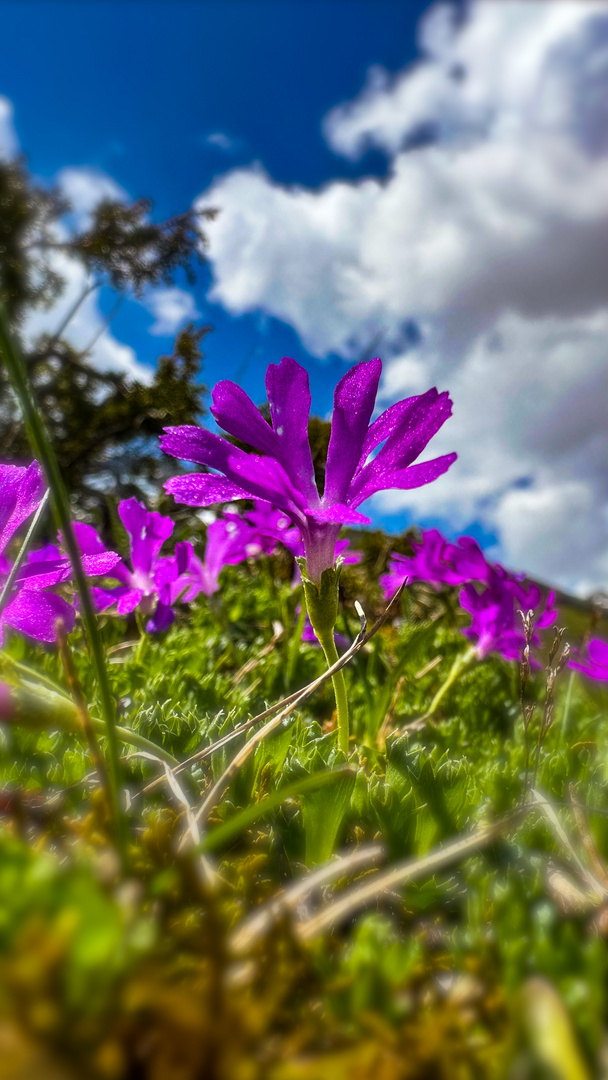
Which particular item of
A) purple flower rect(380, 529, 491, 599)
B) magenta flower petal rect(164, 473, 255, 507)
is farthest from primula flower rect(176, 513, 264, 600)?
magenta flower petal rect(164, 473, 255, 507)

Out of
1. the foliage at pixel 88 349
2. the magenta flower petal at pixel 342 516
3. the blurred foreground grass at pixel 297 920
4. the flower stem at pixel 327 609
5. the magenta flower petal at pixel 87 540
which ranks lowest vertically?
the blurred foreground grass at pixel 297 920

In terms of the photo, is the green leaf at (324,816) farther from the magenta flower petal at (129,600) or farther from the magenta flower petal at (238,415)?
the magenta flower petal at (129,600)

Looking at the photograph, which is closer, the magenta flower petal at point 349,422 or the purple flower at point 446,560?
the magenta flower petal at point 349,422

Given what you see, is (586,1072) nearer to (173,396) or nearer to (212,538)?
(212,538)

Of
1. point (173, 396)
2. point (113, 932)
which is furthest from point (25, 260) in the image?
point (113, 932)

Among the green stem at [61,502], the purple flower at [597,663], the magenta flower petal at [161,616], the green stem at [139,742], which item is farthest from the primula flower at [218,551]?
the green stem at [61,502]

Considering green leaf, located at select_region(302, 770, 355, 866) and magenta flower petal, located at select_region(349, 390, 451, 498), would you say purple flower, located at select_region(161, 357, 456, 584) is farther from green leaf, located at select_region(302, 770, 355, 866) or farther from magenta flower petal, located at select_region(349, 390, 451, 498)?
green leaf, located at select_region(302, 770, 355, 866)
